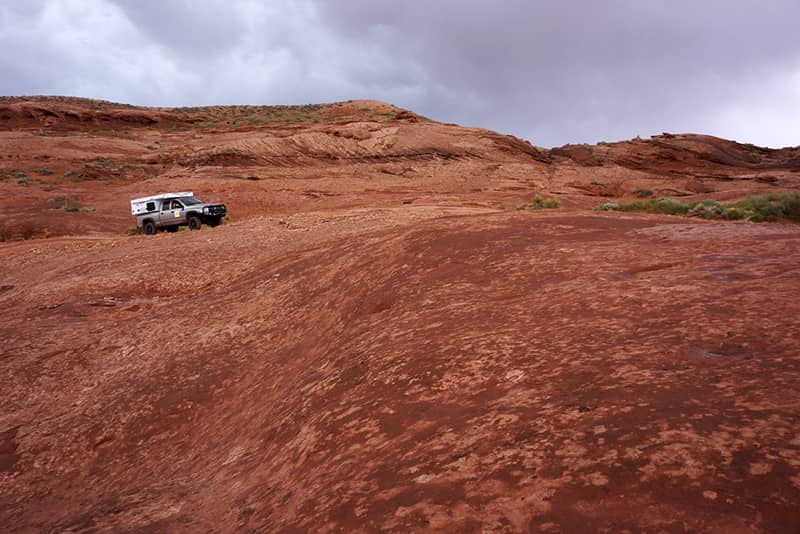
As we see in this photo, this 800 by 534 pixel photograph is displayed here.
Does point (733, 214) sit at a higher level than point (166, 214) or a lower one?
higher

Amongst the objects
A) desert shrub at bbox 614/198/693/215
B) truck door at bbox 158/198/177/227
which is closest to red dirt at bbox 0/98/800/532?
desert shrub at bbox 614/198/693/215

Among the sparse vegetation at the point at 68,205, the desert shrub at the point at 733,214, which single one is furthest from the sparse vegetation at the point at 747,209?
the sparse vegetation at the point at 68,205

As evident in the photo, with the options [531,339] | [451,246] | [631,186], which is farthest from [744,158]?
[531,339]

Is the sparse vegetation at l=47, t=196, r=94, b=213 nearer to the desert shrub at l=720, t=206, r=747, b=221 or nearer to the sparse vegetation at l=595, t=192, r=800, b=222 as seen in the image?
the sparse vegetation at l=595, t=192, r=800, b=222

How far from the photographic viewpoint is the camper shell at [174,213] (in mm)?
21141

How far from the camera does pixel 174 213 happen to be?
21656 millimetres

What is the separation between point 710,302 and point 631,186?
3102 centimetres

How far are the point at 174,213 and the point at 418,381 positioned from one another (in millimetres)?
20068

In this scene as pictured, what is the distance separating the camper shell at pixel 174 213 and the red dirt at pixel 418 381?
813cm

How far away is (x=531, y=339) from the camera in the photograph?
417 centimetres

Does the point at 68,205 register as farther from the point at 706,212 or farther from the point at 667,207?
the point at 706,212

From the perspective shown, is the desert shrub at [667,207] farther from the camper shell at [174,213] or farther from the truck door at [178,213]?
the truck door at [178,213]

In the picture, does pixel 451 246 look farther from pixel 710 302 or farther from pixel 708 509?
pixel 708 509

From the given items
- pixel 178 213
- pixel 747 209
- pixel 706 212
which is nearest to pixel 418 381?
pixel 706 212
